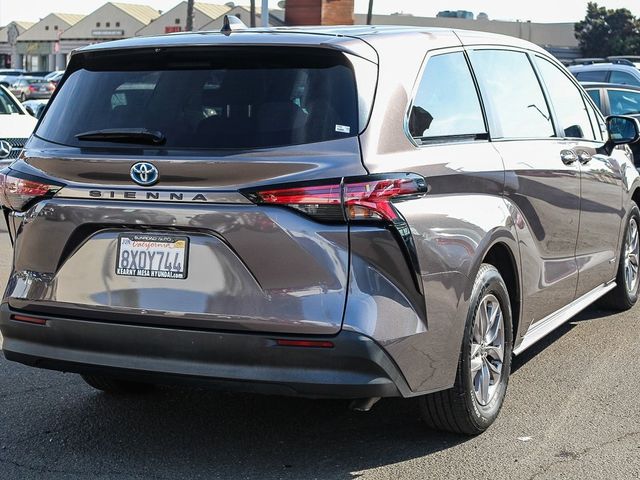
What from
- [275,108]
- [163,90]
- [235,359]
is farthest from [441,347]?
[163,90]

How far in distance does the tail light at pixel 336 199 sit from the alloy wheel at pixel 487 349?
921 mm

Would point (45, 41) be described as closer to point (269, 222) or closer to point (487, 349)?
point (487, 349)

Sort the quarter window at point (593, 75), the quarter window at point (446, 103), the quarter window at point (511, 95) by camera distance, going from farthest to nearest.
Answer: the quarter window at point (593, 75) < the quarter window at point (511, 95) < the quarter window at point (446, 103)

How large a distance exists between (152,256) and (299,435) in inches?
50.6

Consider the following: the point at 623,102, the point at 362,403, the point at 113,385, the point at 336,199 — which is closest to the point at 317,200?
the point at 336,199

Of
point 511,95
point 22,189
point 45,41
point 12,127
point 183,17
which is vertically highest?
point 511,95

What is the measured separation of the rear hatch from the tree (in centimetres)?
7567

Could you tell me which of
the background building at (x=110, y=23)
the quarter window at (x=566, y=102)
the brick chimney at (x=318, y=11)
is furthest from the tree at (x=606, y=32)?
the quarter window at (x=566, y=102)

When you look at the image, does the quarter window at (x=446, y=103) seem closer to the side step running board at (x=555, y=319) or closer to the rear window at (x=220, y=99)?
the rear window at (x=220, y=99)

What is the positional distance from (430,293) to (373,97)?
32.7 inches

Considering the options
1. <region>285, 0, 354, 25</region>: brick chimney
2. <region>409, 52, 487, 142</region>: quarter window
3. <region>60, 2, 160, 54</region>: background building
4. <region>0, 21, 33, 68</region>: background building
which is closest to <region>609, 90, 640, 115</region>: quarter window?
<region>409, 52, 487, 142</region>: quarter window

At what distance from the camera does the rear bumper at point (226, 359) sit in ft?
13.5

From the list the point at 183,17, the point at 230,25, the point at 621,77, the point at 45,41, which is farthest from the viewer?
the point at 45,41

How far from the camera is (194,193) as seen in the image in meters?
4.20
